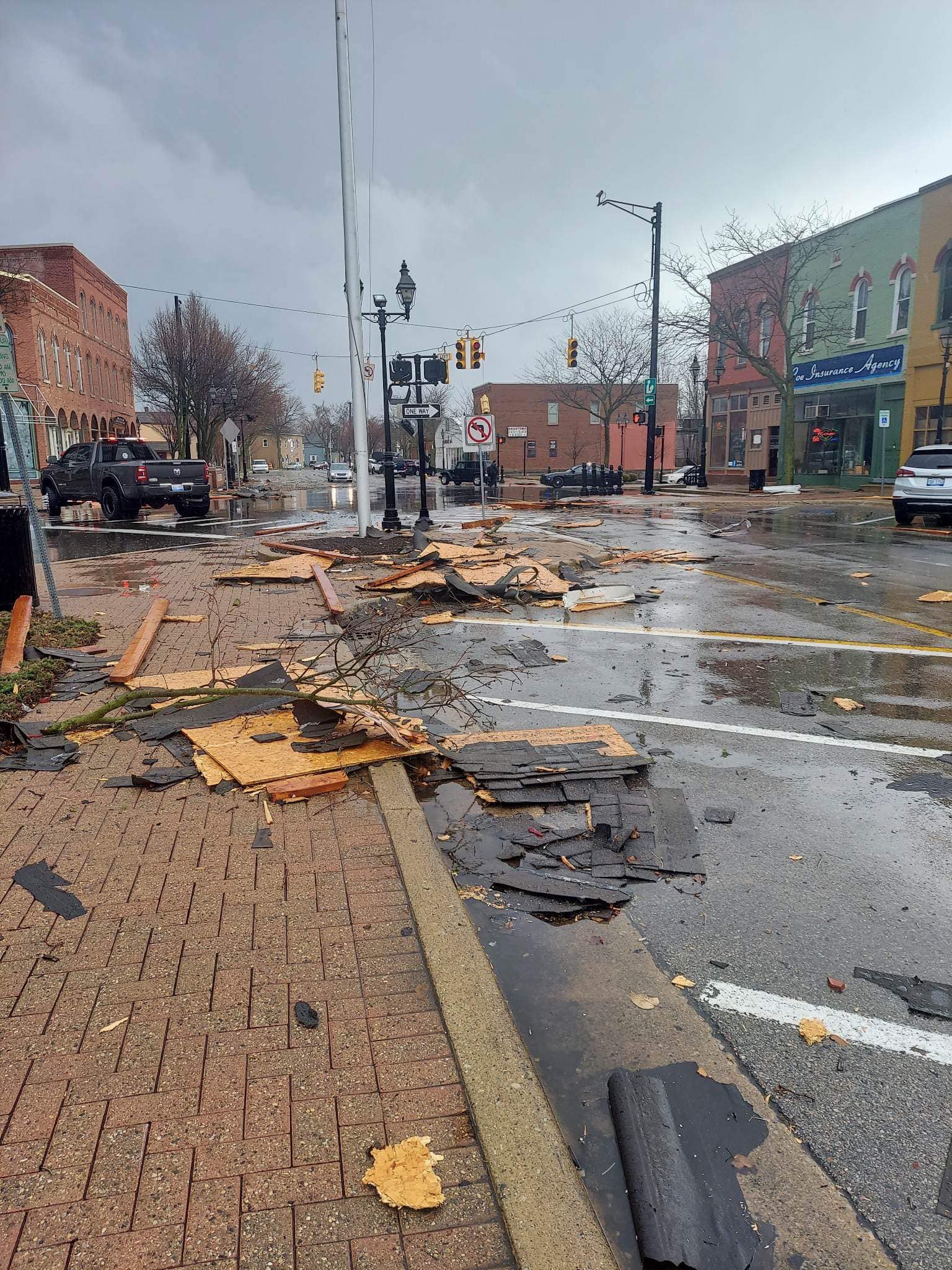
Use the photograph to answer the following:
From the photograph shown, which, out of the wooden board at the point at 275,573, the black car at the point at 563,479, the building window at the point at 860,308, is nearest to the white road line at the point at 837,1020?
the wooden board at the point at 275,573

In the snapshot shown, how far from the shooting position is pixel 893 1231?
7.18 feet

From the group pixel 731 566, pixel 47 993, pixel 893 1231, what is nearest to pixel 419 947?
pixel 47 993

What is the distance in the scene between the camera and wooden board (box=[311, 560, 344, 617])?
399 inches

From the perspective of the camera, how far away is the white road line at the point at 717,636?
831cm

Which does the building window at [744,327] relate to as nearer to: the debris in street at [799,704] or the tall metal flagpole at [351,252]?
the tall metal flagpole at [351,252]

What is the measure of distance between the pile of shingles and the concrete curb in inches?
15.4

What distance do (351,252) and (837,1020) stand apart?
17557 millimetres

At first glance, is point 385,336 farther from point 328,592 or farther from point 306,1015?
point 306,1015

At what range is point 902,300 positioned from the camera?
34.7m

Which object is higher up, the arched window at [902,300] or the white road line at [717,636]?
the arched window at [902,300]

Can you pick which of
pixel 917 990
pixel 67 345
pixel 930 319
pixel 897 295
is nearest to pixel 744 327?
pixel 897 295

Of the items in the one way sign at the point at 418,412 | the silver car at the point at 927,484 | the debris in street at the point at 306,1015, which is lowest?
the debris in street at the point at 306,1015

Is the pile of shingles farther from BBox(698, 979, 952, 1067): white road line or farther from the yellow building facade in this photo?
the yellow building facade

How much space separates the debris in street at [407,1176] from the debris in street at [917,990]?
5.82 feet
